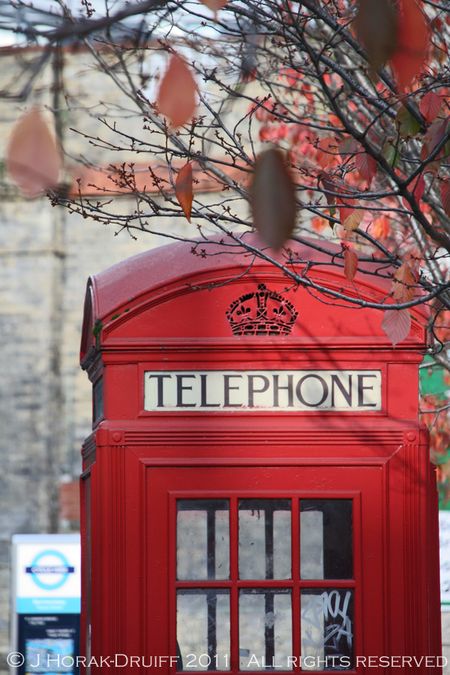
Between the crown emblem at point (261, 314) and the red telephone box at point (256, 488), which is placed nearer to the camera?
the red telephone box at point (256, 488)

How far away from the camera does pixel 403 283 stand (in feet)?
11.7

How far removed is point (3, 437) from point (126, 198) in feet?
9.96

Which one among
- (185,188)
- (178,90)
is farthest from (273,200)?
(185,188)

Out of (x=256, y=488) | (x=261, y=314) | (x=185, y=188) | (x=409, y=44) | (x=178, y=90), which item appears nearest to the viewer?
(x=178, y=90)

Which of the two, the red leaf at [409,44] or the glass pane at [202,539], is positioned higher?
the red leaf at [409,44]

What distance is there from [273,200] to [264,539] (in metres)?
2.30

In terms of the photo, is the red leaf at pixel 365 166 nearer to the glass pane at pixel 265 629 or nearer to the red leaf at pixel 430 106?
the red leaf at pixel 430 106

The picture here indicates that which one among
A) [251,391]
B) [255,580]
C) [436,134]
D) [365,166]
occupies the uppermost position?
[365,166]

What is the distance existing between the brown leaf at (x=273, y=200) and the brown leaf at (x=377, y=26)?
8.8 inches

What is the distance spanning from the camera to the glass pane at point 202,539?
3699 millimetres

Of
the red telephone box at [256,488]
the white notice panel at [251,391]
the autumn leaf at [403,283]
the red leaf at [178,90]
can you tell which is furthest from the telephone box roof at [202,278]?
the red leaf at [178,90]

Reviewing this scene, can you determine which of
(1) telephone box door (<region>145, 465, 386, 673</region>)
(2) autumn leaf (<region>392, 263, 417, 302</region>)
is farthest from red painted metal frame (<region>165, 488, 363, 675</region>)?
(2) autumn leaf (<region>392, 263, 417, 302</region>)

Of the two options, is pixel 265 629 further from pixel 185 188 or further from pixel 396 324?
pixel 185 188

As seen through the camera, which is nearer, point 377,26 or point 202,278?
point 377,26
